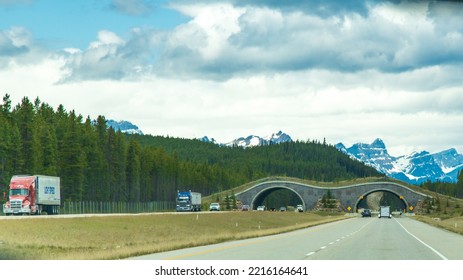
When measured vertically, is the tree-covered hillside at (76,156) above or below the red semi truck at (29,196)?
above

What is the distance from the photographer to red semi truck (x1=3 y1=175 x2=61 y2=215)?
272ft

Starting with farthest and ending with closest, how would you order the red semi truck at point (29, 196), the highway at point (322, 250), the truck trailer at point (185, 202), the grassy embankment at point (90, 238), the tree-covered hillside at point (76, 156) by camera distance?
the truck trailer at point (185, 202) → the tree-covered hillside at point (76, 156) → the red semi truck at point (29, 196) → the grassy embankment at point (90, 238) → the highway at point (322, 250)

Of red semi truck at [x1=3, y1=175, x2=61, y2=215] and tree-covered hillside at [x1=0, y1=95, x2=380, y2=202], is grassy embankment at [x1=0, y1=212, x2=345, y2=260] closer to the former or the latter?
red semi truck at [x1=3, y1=175, x2=61, y2=215]

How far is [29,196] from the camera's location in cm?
8431

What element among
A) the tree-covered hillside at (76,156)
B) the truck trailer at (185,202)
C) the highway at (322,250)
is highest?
the tree-covered hillside at (76,156)

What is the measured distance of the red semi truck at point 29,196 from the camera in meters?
82.8

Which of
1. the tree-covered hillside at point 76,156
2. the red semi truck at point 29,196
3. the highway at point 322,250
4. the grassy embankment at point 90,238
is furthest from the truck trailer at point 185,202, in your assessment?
the highway at point 322,250

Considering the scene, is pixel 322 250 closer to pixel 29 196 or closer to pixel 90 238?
pixel 90 238

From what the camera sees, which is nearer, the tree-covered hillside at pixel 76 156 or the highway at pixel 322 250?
the highway at pixel 322 250

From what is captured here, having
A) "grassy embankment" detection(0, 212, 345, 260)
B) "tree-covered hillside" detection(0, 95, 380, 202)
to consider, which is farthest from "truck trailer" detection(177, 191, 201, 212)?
"grassy embankment" detection(0, 212, 345, 260)

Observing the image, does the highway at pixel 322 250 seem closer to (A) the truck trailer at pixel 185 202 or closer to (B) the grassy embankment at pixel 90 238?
(B) the grassy embankment at pixel 90 238

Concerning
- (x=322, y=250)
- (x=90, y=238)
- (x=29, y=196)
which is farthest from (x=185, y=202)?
(x=322, y=250)

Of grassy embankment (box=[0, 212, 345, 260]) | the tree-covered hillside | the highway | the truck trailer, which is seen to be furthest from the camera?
the truck trailer
